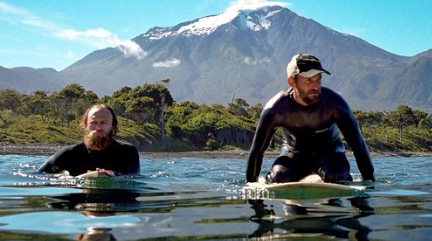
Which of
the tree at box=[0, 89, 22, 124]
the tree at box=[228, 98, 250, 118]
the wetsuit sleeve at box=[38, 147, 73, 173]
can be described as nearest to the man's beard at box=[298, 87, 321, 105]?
the wetsuit sleeve at box=[38, 147, 73, 173]

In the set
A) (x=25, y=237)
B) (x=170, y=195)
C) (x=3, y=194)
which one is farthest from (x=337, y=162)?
(x=25, y=237)

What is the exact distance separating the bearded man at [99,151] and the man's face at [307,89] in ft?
9.45

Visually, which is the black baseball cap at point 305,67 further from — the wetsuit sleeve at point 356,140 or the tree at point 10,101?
the tree at point 10,101

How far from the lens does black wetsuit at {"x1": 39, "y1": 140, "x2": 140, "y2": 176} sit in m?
7.93

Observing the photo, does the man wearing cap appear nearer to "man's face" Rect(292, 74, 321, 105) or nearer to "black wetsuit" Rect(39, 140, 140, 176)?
"man's face" Rect(292, 74, 321, 105)

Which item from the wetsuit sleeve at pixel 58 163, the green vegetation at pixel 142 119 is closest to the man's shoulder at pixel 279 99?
the wetsuit sleeve at pixel 58 163

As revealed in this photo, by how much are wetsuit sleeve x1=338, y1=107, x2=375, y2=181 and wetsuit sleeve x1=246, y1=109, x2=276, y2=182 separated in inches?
35.6

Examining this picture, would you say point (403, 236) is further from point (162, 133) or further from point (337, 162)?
point (162, 133)

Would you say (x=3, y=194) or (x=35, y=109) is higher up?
(x=35, y=109)

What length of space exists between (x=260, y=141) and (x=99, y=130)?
98.1 inches

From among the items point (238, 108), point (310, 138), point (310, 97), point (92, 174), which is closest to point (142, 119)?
point (238, 108)

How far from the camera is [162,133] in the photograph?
2416 inches

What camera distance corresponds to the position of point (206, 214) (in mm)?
4418

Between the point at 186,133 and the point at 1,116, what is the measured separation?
2090 cm
